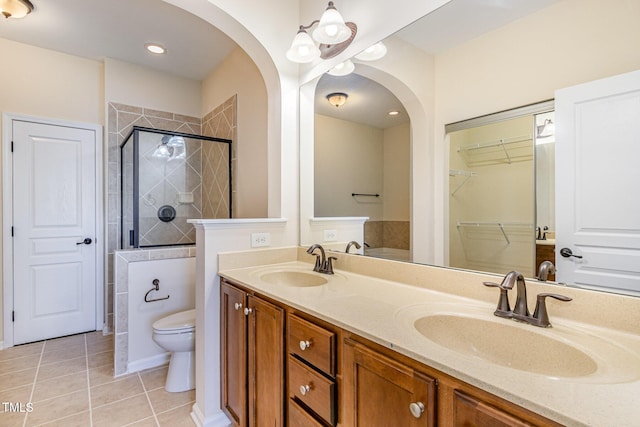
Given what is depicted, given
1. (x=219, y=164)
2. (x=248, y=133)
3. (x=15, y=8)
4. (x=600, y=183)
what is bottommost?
(x=600, y=183)

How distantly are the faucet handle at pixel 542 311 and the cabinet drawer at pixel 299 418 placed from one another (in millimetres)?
774

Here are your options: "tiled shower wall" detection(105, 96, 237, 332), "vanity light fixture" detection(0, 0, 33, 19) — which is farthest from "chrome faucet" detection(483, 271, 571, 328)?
"vanity light fixture" detection(0, 0, 33, 19)

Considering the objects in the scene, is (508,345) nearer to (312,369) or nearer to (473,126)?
(312,369)

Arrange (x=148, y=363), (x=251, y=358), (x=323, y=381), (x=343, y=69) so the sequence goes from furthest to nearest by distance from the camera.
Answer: (x=148, y=363), (x=343, y=69), (x=251, y=358), (x=323, y=381)

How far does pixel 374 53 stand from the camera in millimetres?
1645

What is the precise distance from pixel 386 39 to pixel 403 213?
0.90m

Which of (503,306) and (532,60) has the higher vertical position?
(532,60)

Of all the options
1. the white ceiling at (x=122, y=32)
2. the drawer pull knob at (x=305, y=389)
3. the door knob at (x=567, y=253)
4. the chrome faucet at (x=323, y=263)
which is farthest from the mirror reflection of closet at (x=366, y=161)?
the white ceiling at (x=122, y=32)

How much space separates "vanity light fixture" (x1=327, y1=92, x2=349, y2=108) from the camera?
1.94m

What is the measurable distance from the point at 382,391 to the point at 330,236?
125 cm

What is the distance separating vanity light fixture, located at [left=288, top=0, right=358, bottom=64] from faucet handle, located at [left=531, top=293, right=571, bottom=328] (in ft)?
4.82

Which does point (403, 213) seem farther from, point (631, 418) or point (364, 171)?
point (631, 418)

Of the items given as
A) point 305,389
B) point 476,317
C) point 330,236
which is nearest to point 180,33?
point 330,236

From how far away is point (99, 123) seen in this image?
10.1 ft
